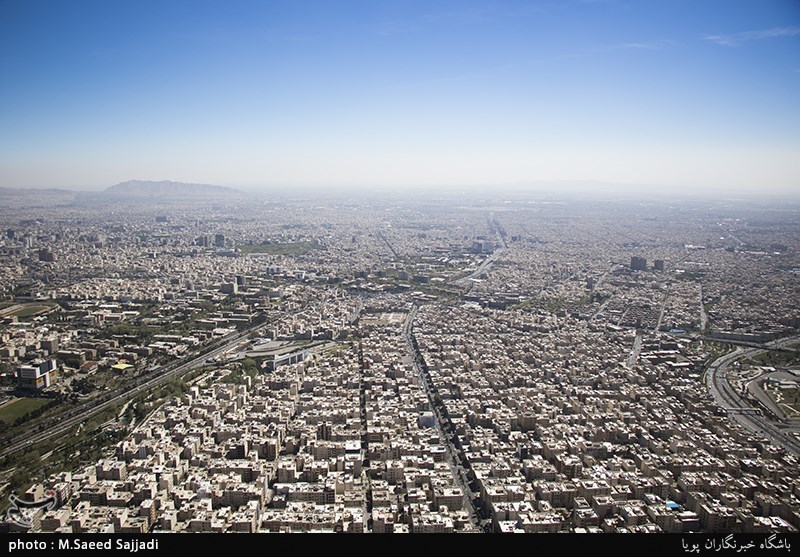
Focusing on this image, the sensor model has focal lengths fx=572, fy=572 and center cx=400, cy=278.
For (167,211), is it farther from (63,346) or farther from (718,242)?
(718,242)

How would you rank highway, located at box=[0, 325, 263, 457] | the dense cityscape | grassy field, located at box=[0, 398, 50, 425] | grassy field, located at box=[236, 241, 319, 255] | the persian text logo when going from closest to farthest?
1. the persian text logo
2. the dense cityscape
3. highway, located at box=[0, 325, 263, 457]
4. grassy field, located at box=[0, 398, 50, 425]
5. grassy field, located at box=[236, 241, 319, 255]

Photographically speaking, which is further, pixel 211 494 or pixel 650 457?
pixel 650 457

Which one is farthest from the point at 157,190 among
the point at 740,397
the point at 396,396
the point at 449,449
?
the point at 740,397

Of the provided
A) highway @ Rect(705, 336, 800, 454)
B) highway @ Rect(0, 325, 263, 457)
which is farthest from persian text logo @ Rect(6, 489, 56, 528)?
highway @ Rect(705, 336, 800, 454)

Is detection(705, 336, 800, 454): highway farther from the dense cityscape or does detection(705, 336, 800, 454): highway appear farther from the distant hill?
the distant hill
